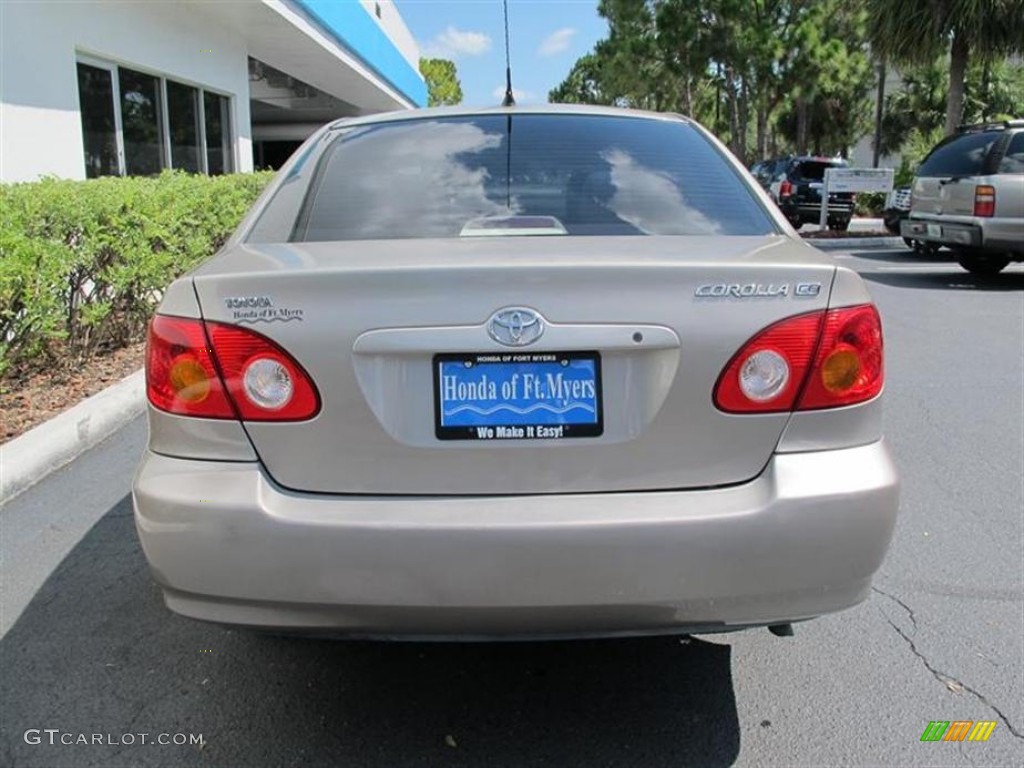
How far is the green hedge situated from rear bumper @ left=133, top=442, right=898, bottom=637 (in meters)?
3.31

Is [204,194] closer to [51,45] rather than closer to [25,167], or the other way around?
[25,167]

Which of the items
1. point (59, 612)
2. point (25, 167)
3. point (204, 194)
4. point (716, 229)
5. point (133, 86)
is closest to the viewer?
point (716, 229)

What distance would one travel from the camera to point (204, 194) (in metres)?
8.22

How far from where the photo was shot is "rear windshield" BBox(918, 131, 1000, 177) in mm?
10867

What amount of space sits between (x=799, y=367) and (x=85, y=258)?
198 inches

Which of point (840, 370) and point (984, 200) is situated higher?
point (984, 200)

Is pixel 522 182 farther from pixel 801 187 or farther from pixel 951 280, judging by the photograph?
pixel 801 187

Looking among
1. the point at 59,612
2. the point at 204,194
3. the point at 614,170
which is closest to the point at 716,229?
the point at 614,170

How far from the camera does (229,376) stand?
2.12 metres

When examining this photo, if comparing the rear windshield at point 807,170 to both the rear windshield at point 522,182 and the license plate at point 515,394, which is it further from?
the license plate at point 515,394

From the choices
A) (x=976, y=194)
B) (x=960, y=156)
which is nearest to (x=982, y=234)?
(x=976, y=194)

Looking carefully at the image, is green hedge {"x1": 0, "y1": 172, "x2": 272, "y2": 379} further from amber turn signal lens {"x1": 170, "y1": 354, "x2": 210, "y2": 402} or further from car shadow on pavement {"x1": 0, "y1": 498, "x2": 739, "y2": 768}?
amber turn signal lens {"x1": 170, "y1": 354, "x2": 210, "y2": 402}

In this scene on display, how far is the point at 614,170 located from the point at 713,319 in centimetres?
103

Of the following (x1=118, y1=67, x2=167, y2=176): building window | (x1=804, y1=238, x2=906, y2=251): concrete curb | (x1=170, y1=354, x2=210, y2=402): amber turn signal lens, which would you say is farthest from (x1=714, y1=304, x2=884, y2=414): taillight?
(x1=804, y1=238, x2=906, y2=251): concrete curb
